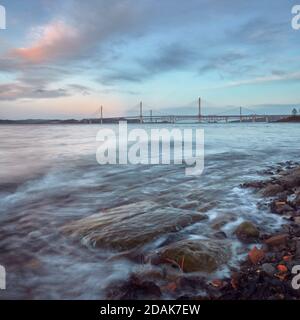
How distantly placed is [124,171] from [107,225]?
19.1ft

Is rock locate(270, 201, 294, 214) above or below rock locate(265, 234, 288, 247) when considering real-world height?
above

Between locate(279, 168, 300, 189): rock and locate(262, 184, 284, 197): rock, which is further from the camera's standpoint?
locate(279, 168, 300, 189): rock

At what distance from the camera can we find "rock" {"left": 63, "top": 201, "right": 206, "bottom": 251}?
3.91 metres

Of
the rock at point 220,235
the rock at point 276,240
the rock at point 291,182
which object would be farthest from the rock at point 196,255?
the rock at point 291,182

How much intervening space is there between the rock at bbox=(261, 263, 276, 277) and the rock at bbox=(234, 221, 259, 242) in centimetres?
83

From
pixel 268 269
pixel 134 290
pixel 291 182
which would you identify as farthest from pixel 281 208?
pixel 134 290

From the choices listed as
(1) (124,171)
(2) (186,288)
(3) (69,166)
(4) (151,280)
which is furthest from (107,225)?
(3) (69,166)

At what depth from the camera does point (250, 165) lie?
11.3m

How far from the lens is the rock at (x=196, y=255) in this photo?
10.5 ft

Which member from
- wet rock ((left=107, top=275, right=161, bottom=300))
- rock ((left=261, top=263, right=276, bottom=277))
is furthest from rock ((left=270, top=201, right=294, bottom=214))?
wet rock ((left=107, top=275, right=161, bottom=300))

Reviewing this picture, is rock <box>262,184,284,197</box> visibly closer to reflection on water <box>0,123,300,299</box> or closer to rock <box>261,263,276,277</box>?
reflection on water <box>0,123,300,299</box>

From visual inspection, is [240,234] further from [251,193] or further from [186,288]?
[251,193]

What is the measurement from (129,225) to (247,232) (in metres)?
1.58

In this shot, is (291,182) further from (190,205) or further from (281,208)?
(190,205)
